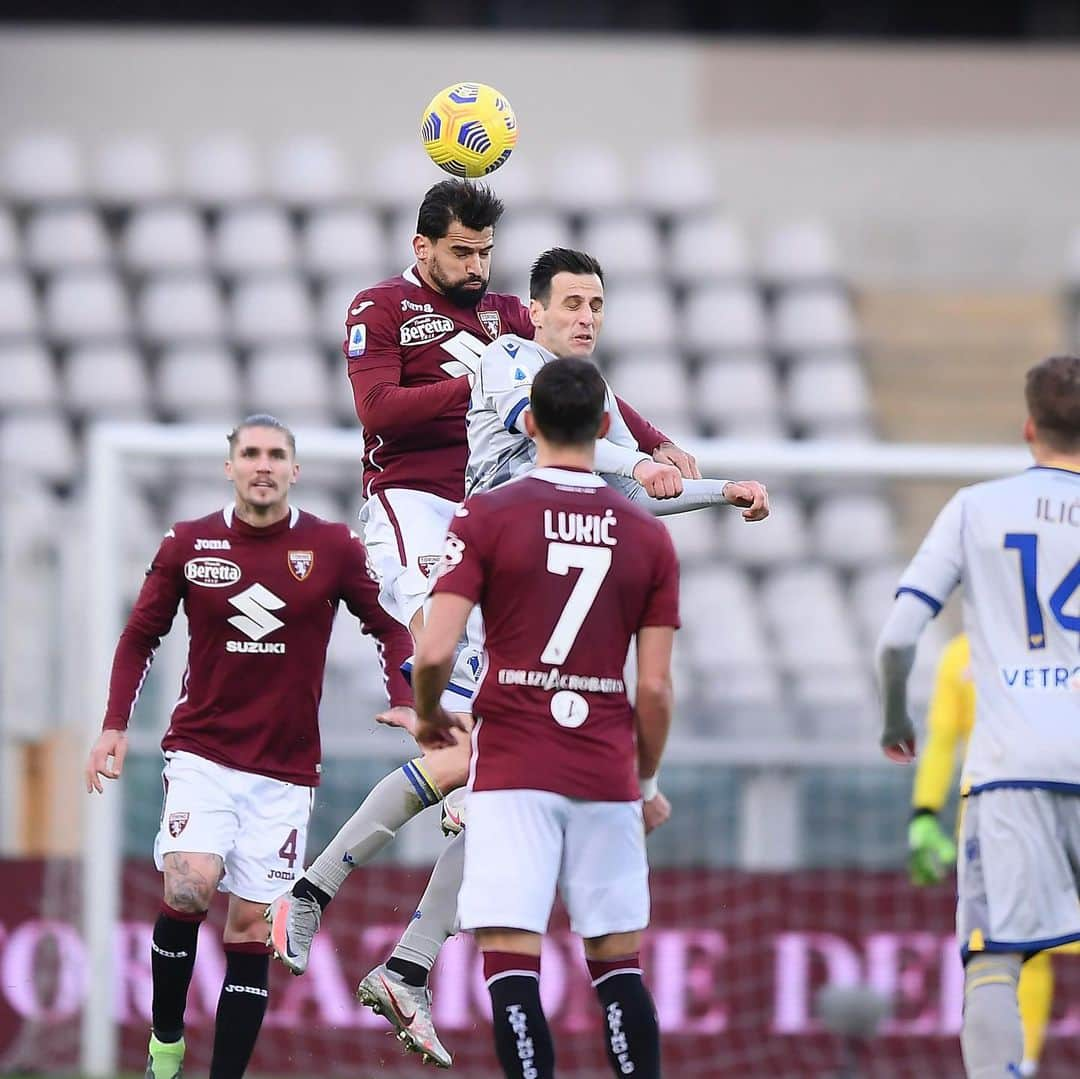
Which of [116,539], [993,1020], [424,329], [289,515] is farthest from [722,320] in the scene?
[993,1020]

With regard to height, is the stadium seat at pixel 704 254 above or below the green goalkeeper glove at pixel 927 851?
above

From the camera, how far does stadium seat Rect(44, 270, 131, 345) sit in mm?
15234

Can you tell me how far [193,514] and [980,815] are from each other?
730cm

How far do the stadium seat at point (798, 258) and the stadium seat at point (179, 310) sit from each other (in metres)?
4.30

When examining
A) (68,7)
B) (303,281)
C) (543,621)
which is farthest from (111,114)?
(543,621)

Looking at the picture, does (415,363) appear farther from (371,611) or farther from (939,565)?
(939,565)

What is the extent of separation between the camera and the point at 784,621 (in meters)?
13.2

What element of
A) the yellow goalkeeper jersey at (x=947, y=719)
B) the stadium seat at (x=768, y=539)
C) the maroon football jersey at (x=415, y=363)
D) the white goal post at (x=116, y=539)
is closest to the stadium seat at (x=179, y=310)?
the stadium seat at (x=768, y=539)

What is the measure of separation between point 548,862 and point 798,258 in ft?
38.4

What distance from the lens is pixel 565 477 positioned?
18.3ft

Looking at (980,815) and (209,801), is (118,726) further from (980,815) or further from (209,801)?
(980,815)

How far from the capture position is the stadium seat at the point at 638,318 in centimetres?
1573

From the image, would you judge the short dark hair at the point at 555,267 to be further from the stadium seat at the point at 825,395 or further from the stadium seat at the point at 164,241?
the stadium seat at the point at 164,241

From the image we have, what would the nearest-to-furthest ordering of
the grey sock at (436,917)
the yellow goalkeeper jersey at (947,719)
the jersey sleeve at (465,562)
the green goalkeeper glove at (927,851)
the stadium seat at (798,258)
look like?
the jersey sleeve at (465,562) → the grey sock at (436,917) → the green goalkeeper glove at (927,851) → the yellow goalkeeper jersey at (947,719) → the stadium seat at (798,258)
